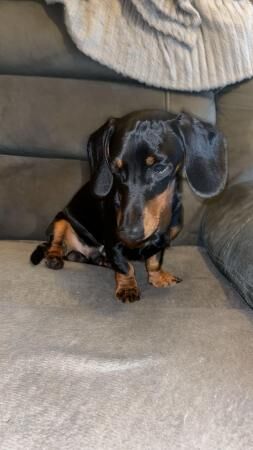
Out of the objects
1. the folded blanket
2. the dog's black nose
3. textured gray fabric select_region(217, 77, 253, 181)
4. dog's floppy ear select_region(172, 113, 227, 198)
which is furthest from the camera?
textured gray fabric select_region(217, 77, 253, 181)

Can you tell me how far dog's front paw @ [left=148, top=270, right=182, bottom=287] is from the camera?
1480 millimetres

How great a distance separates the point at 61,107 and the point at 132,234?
716 millimetres

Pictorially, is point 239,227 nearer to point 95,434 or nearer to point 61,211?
point 61,211

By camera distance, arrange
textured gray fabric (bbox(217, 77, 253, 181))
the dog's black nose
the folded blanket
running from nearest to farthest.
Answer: the dog's black nose → the folded blanket → textured gray fabric (bbox(217, 77, 253, 181))

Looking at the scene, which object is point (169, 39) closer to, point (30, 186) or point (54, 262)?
point (30, 186)

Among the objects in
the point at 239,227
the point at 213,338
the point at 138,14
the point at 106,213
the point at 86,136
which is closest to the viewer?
the point at 213,338

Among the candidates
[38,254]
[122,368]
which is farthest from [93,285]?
[122,368]

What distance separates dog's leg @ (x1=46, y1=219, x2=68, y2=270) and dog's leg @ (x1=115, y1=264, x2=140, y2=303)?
0.67 feet

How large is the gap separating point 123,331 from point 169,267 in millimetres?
515

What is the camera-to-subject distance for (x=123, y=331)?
1.15m

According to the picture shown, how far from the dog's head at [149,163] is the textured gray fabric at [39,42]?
Result: 367 mm

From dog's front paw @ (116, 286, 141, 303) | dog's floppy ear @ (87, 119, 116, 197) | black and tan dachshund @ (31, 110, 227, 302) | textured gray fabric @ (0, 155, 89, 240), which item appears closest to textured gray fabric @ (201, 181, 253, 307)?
black and tan dachshund @ (31, 110, 227, 302)

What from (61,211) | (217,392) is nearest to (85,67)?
(61,211)

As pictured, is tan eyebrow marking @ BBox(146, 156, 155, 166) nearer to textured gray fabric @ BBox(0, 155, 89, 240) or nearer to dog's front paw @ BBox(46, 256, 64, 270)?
dog's front paw @ BBox(46, 256, 64, 270)
